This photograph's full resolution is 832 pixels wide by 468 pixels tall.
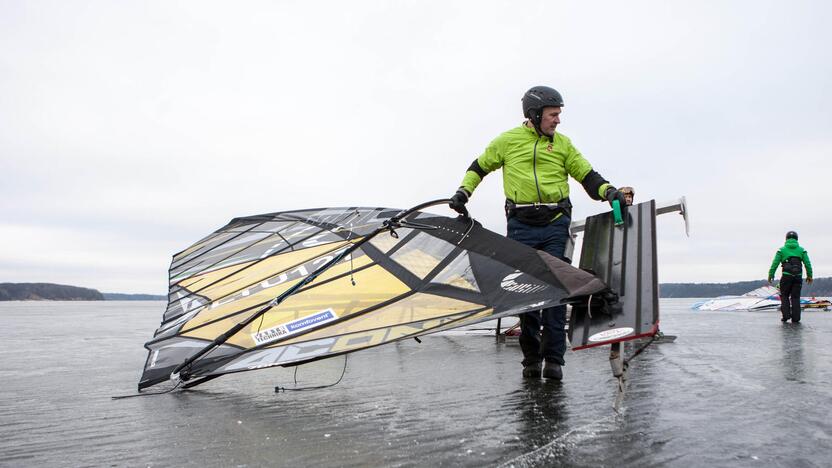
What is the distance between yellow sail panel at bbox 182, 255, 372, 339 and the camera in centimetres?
432

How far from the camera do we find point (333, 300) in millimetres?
4008

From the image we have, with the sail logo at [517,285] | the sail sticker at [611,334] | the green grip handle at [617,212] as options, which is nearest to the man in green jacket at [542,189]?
the green grip handle at [617,212]

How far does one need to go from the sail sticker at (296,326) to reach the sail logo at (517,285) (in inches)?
43.1

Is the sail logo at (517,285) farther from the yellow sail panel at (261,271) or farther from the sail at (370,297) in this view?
the yellow sail panel at (261,271)

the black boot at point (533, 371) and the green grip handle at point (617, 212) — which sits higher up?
the green grip handle at point (617, 212)

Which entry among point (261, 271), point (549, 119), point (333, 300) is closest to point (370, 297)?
point (333, 300)

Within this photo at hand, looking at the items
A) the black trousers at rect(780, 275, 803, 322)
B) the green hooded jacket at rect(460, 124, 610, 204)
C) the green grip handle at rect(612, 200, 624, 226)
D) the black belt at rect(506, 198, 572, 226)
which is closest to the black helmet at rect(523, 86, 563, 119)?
the green hooded jacket at rect(460, 124, 610, 204)

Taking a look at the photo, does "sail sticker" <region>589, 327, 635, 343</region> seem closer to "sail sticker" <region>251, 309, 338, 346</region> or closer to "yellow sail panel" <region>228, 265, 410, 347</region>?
"yellow sail panel" <region>228, 265, 410, 347</region>

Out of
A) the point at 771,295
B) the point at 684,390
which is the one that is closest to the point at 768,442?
the point at 684,390

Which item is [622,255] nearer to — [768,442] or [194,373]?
[768,442]

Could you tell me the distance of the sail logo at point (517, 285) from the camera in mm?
3587

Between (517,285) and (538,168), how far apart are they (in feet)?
4.10

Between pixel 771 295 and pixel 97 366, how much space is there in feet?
72.1

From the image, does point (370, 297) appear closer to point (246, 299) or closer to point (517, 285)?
point (517, 285)
